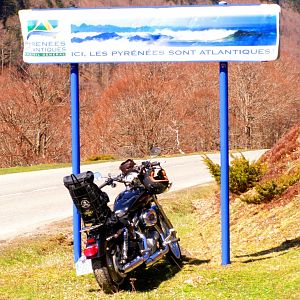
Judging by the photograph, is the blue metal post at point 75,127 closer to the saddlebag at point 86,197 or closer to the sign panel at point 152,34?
the sign panel at point 152,34

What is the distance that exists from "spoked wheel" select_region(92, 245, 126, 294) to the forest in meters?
26.4

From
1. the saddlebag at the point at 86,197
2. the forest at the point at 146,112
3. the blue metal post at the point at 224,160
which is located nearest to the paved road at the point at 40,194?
the blue metal post at the point at 224,160

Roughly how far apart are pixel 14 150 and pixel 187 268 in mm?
31187

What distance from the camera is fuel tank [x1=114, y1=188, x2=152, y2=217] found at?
691cm

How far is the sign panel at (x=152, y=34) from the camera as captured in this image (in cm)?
763

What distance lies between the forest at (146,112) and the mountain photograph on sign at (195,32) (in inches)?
996

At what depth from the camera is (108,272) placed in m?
6.65

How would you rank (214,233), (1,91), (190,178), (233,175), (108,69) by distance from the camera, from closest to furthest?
(214,233) < (233,175) < (190,178) < (1,91) < (108,69)

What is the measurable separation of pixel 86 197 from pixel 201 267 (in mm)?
1834

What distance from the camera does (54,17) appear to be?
7.91 m

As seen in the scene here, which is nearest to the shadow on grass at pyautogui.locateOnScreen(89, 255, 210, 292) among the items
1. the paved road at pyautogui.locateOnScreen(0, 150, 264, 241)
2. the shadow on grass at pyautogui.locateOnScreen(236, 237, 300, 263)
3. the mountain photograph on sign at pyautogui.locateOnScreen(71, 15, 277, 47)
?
the shadow on grass at pyautogui.locateOnScreen(236, 237, 300, 263)

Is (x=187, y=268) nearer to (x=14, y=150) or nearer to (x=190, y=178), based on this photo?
(x=190, y=178)

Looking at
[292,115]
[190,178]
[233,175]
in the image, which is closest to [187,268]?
[233,175]

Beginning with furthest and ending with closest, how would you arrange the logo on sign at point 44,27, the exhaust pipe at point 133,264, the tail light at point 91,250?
1. the logo on sign at point 44,27
2. the exhaust pipe at point 133,264
3. the tail light at point 91,250
